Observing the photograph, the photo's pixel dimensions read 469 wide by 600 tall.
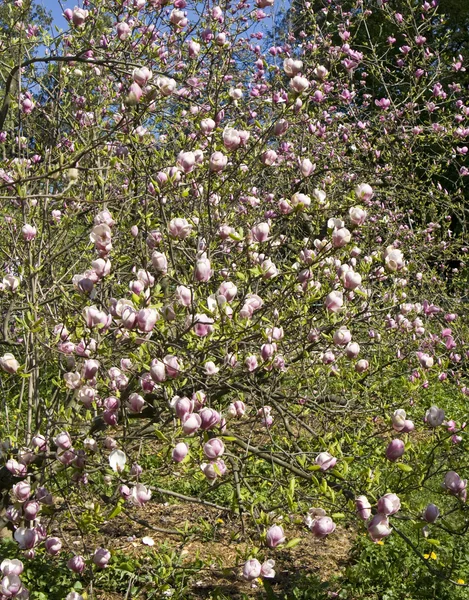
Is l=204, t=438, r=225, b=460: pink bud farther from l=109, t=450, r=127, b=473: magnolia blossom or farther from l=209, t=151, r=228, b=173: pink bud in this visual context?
l=209, t=151, r=228, b=173: pink bud

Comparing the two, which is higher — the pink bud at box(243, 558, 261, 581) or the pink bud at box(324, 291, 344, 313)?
the pink bud at box(324, 291, 344, 313)

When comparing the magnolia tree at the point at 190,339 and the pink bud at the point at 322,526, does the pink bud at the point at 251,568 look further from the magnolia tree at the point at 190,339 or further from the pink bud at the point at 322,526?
the pink bud at the point at 322,526

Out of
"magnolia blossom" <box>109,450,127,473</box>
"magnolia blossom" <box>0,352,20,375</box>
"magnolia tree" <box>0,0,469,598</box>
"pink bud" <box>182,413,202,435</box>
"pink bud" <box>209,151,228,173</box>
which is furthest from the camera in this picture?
"pink bud" <box>209,151,228,173</box>

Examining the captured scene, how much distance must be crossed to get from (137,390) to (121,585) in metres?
1.42

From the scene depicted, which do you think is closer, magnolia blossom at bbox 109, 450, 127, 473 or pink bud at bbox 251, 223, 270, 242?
magnolia blossom at bbox 109, 450, 127, 473

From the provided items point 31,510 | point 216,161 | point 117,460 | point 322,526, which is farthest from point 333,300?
point 31,510

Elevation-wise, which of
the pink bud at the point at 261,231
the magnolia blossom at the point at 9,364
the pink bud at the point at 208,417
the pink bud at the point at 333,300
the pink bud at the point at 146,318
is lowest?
the pink bud at the point at 208,417

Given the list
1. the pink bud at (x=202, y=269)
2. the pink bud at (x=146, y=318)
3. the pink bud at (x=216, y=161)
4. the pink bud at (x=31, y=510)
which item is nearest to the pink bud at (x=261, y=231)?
the pink bud at (x=216, y=161)

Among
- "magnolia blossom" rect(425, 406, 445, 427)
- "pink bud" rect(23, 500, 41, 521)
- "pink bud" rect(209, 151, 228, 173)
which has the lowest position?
"pink bud" rect(23, 500, 41, 521)

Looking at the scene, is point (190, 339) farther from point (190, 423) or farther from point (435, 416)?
point (435, 416)

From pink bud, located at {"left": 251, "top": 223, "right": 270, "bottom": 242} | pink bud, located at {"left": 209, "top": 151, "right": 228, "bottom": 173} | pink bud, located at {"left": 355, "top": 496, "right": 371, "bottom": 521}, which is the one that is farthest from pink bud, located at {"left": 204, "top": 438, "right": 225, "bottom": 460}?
pink bud, located at {"left": 209, "top": 151, "right": 228, "bottom": 173}

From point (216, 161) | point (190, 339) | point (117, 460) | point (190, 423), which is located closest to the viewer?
point (190, 423)

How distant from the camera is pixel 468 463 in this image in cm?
425

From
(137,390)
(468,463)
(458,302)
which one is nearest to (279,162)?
(458,302)
